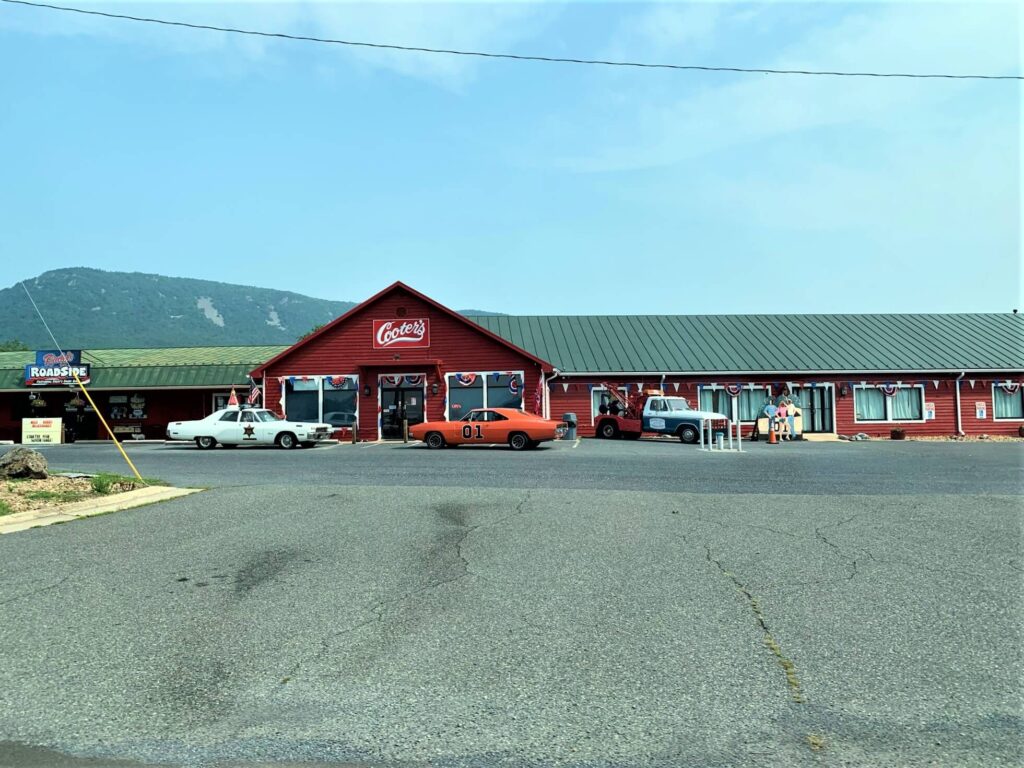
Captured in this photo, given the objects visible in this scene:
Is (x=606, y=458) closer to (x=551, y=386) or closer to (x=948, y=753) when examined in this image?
(x=551, y=386)

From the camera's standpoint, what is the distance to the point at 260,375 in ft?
107

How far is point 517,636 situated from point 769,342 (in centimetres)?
3337

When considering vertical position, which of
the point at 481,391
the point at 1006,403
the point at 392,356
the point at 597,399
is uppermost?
the point at 392,356

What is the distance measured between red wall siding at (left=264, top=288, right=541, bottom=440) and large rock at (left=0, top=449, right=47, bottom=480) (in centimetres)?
1817

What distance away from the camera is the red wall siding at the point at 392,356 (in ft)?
104

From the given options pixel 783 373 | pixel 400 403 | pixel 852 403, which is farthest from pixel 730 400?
pixel 400 403

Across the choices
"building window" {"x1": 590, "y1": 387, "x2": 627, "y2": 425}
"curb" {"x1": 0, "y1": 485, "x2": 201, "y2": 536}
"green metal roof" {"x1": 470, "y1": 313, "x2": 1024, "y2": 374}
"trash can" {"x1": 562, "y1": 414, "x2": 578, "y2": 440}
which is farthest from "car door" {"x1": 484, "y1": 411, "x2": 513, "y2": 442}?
"curb" {"x1": 0, "y1": 485, "x2": 201, "y2": 536}

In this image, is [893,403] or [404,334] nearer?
[404,334]

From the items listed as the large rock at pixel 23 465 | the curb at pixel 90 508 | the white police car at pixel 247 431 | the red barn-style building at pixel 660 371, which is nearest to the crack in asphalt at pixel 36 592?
the curb at pixel 90 508

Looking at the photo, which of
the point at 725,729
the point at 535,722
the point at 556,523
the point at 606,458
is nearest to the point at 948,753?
the point at 725,729

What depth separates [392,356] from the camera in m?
32.2

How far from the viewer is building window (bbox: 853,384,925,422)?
111ft

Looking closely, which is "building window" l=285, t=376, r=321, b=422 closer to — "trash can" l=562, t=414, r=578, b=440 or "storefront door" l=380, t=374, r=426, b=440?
"storefront door" l=380, t=374, r=426, b=440

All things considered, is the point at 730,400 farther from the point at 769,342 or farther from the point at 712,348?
the point at 769,342
